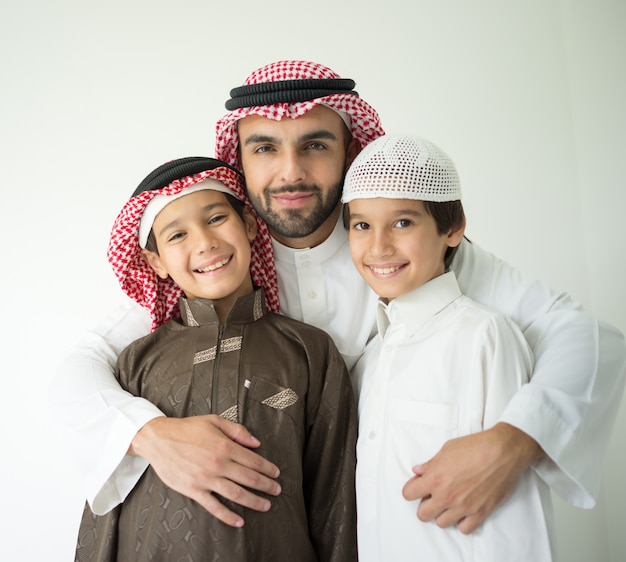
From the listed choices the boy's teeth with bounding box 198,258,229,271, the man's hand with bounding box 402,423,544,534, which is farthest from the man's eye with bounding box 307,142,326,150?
the man's hand with bounding box 402,423,544,534

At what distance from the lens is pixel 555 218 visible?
10.9ft

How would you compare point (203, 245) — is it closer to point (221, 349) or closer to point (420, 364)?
point (221, 349)

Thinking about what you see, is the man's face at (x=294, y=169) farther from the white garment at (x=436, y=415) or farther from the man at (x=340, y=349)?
the white garment at (x=436, y=415)

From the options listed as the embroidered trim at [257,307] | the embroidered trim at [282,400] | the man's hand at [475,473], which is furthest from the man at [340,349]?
the embroidered trim at [257,307]

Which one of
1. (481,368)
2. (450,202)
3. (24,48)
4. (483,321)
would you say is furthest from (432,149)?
(24,48)

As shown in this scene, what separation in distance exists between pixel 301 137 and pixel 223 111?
123cm

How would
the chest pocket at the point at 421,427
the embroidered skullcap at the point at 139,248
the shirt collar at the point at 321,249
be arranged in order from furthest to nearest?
the shirt collar at the point at 321,249
the embroidered skullcap at the point at 139,248
the chest pocket at the point at 421,427

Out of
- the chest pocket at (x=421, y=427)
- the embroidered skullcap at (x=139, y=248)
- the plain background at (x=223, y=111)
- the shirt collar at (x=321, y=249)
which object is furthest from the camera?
the plain background at (x=223, y=111)

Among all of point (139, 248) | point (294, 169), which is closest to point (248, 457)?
point (139, 248)

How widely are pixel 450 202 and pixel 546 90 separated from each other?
1849 mm

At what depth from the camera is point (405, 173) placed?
1.75m

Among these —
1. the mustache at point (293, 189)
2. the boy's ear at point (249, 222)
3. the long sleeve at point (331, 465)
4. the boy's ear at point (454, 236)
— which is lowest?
the long sleeve at point (331, 465)

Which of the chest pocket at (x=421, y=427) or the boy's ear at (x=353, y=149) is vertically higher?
the boy's ear at (x=353, y=149)

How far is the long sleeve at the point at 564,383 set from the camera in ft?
5.23
